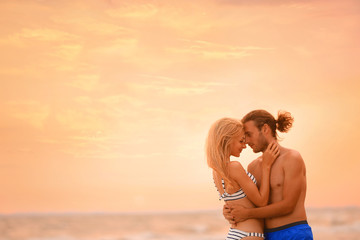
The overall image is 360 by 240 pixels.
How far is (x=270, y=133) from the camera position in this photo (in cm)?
534

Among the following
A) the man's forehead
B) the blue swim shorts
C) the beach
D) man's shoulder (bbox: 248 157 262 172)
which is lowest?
the blue swim shorts

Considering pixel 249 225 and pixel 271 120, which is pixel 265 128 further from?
pixel 249 225

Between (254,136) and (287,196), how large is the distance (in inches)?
26.3

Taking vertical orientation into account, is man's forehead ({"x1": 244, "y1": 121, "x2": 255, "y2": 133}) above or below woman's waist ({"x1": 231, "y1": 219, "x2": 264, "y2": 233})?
above

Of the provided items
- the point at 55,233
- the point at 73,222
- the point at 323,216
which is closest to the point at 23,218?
the point at 73,222

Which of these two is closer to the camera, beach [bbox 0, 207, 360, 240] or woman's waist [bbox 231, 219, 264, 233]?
woman's waist [bbox 231, 219, 264, 233]

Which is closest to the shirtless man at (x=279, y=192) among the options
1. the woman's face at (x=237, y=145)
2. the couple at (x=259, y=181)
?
the couple at (x=259, y=181)

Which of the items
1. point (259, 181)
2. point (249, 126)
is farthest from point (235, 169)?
point (249, 126)

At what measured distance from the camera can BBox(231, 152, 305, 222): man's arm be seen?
4.89 m

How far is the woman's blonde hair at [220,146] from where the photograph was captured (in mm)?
4875

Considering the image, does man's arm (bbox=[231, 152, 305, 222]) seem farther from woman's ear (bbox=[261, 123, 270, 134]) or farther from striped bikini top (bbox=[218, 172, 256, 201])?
woman's ear (bbox=[261, 123, 270, 134])

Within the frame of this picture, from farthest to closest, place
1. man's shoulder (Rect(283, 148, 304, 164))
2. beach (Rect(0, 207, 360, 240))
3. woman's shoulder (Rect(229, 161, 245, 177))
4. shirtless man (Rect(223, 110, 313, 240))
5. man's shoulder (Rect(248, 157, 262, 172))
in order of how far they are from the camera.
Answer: beach (Rect(0, 207, 360, 240)) < man's shoulder (Rect(248, 157, 262, 172)) < man's shoulder (Rect(283, 148, 304, 164)) < shirtless man (Rect(223, 110, 313, 240)) < woman's shoulder (Rect(229, 161, 245, 177))

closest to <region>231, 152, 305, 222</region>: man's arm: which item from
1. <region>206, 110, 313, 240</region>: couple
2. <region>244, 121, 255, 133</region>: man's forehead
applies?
<region>206, 110, 313, 240</region>: couple

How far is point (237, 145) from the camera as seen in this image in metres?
5.04
